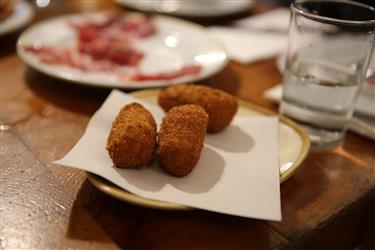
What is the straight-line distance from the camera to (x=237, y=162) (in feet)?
2.19

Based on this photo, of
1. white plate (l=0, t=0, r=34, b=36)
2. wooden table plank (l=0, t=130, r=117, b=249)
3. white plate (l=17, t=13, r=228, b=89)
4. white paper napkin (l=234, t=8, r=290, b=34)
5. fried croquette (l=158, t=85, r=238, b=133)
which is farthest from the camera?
white paper napkin (l=234, t=8, r=290, b=34)

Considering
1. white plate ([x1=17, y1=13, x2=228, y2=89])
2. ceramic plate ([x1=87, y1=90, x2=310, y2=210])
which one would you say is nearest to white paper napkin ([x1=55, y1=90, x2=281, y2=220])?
ceramic plate ([x1=87, y1=90, x2=310, y2=210])

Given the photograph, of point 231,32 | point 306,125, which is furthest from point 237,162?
point 231,32

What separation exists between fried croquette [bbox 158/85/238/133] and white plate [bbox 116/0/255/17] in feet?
2.21

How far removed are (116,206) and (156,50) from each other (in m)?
0.60

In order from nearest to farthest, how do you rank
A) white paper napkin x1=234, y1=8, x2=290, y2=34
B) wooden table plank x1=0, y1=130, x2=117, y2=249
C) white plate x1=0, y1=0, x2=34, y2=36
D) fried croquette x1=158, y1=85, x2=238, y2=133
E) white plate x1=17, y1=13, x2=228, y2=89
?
wooden table plank x1=0, y1=130, x2=117, y2=249 → fried croquette x1=158, y1=85, x2=238, y2=133 → white plate x1=17, y1=13, x2=228, y2=89 → white plate x1=0, y1=0, x2=34, y2=36 → white paper napkin x1=234, y1=8, x2=290, y2=34

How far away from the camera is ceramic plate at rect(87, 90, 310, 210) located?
0.56 meters

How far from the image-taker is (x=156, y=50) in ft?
3.73

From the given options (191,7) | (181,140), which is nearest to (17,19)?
(191,7)

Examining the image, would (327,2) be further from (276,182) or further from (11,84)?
(11,84)

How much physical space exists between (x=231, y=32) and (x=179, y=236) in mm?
842

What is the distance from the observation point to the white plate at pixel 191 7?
139 cm

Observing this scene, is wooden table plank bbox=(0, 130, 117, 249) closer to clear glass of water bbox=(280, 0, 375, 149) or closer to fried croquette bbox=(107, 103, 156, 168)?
fried croquette bbox=(107, 103, 156, 168)

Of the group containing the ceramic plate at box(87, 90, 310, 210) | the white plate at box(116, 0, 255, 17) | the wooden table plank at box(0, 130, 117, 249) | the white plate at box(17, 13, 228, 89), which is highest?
the ceramic plate at box(87, 90, 310, 210)
